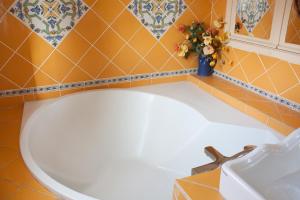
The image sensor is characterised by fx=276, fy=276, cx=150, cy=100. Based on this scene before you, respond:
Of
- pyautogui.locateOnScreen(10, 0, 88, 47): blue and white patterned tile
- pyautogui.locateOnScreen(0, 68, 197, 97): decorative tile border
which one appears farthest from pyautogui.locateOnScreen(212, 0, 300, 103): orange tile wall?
pyautogui.locateOnScreen(10, 0, 88, 47): blue and white patterned tile

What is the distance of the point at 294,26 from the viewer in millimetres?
1729

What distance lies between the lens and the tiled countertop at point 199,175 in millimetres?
854

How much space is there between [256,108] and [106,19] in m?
1.23

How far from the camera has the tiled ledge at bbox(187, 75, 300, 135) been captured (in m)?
1.69

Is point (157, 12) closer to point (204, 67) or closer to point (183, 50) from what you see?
point (183, 50)

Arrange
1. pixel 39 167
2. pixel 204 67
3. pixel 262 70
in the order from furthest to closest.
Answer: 1. pixel 204 67
2. pixel 262 70
3. pixel 39 167

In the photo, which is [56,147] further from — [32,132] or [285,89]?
[285,89]

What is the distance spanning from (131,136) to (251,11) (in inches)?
50.9

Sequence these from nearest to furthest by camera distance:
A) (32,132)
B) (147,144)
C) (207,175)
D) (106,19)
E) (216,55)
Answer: (207,175), (32,132), (106,19), (147,144), (216,55)

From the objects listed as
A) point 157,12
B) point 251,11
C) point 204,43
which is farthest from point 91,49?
point 251,11

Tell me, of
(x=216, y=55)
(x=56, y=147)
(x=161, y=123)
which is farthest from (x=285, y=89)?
(x=56, y=147)

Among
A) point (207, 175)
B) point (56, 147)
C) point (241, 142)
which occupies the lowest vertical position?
point (56, 147)

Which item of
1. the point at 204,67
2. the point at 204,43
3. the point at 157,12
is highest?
the point at 157,12

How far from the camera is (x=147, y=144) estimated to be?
7.11 ft
